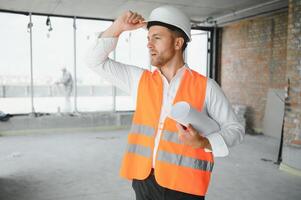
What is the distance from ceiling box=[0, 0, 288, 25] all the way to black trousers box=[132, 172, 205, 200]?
16.6 ft

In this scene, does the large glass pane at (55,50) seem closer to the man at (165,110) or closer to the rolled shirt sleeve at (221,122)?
the man at (165,110)

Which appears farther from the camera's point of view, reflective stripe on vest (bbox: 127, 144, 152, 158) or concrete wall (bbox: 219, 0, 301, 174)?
concrete wall (bbox: 219, 0, 301, 174)

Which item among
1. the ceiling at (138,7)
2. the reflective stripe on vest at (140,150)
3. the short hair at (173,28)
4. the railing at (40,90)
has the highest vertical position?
the ceiling at (138,7)

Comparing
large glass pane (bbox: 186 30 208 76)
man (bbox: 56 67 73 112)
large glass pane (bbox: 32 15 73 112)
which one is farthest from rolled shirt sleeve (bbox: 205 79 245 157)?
large glass pane (bbox: 186 30 208 76)

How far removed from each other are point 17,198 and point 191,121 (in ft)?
9.33

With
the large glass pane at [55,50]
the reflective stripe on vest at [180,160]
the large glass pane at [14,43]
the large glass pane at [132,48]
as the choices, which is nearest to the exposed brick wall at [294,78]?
the reflective stripe on vest at [180,160]

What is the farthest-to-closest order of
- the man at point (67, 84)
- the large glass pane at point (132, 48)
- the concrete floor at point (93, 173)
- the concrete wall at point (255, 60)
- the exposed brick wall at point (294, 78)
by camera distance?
the large glass pane at point (132, 48)
the man at point (67, 84)
the concrete wall at point (255, 60)
the exposed brick wall at point (294, 78)
the concrete floor at point (93, 173)

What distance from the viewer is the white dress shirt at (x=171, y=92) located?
1179 mm

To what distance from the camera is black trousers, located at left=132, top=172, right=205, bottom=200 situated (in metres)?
1.31

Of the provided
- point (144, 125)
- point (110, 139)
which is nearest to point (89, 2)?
point (110, 139)

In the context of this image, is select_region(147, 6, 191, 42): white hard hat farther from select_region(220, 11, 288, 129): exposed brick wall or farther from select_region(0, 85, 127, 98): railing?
select_region(0, 85, 127, 98): railing

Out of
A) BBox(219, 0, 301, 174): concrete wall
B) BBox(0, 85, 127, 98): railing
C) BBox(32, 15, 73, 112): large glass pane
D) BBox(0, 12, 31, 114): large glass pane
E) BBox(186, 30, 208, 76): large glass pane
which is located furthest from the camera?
BBox(0, 85, 127, 98): railing

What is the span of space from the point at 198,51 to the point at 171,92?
7468 millimetres

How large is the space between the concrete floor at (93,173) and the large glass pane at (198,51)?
3210 mm
